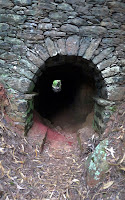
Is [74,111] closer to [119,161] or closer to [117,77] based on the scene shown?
[117,77]

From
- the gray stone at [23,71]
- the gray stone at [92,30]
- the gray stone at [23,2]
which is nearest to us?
the gray stone at [23,2]

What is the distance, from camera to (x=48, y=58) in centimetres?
325

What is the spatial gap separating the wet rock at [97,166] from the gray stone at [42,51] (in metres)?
2.10

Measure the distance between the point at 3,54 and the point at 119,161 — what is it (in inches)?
119

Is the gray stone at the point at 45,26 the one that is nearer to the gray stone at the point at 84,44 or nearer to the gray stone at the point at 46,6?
the gray stone at the point at 46,6

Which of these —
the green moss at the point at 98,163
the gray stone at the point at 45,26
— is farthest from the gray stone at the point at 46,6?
the green moss at the point at 98,163

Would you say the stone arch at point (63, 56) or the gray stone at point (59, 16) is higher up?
the gray stone at point (59, 16)

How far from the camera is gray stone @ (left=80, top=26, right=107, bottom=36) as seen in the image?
3.13 m

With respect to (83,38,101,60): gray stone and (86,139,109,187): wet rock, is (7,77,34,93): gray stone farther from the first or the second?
(86,139,109,187): wet rock

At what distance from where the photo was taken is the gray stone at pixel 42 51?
3.17 metres

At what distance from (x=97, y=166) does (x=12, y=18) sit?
3258mm

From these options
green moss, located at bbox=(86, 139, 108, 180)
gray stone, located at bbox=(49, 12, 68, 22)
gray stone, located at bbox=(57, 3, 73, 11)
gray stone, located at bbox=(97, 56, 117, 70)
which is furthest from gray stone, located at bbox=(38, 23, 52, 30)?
green moss, located at bbox=(86, 139, 108, 180)

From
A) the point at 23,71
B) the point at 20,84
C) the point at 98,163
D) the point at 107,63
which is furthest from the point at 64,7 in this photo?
the point at 98,163

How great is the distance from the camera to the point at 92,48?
318cm
